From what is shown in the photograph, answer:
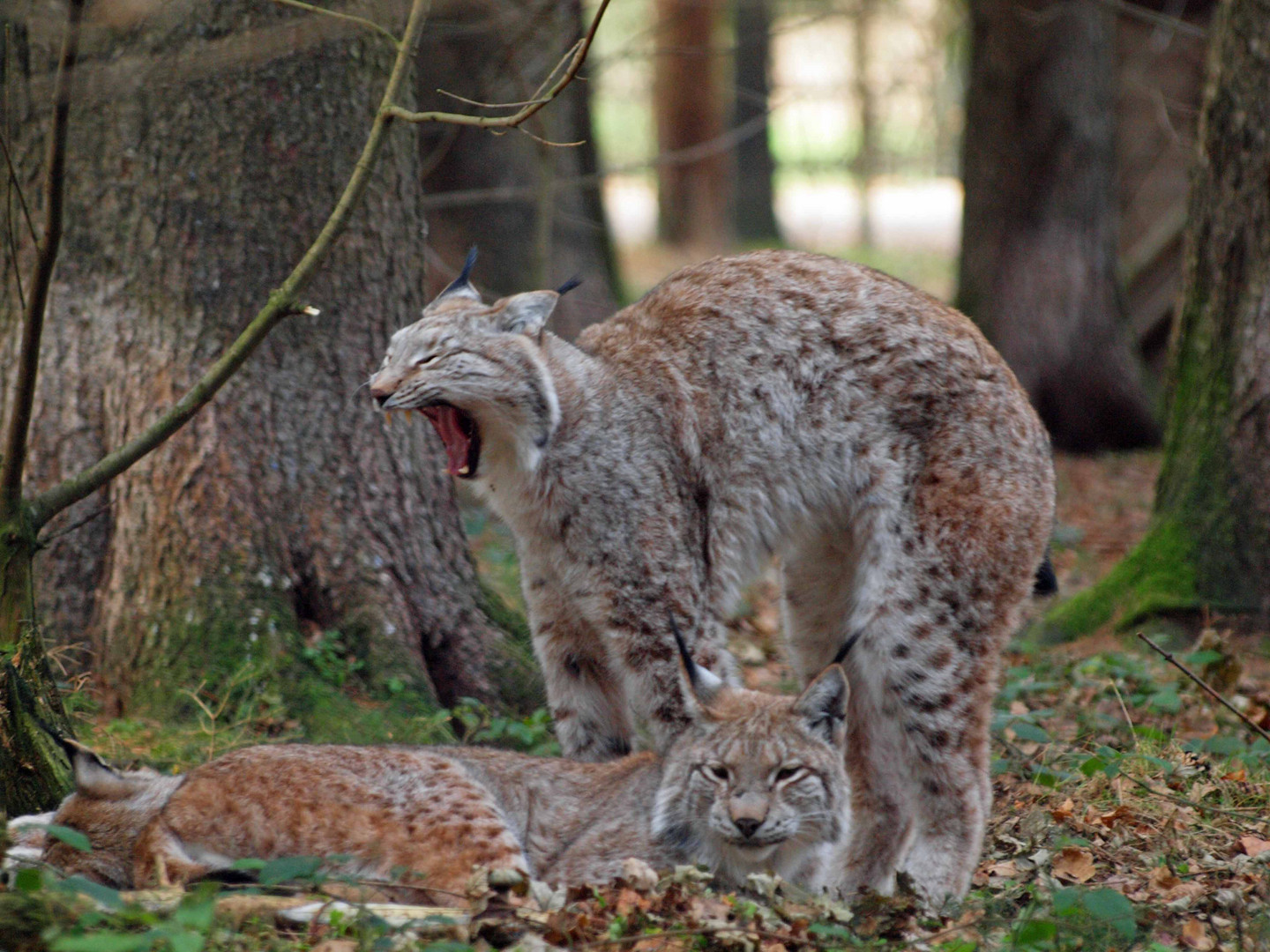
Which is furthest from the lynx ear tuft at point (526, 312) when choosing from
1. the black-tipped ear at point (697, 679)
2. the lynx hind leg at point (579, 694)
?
the black-tipped ear at point (697, 679)

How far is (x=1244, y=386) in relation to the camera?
635 cm

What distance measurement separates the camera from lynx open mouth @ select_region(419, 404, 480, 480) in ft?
14.6

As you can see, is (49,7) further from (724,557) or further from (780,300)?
(724,557)

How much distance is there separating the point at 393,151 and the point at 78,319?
1.38m

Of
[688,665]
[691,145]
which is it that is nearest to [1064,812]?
[688,665]

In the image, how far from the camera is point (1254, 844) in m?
4.28

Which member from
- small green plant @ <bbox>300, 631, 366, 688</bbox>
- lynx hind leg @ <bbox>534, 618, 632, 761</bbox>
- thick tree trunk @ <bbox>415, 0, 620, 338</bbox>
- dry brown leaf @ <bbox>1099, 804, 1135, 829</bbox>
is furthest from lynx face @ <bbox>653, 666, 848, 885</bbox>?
thick tree trunk @ <bbox>415, 0, 620, 338</bbox>

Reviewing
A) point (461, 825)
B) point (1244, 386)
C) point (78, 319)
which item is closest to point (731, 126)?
point (1244, 386)

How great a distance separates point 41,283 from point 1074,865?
348 centimetres

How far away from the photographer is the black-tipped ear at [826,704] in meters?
3.94

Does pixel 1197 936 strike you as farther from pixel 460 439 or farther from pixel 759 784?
pixel 460 439

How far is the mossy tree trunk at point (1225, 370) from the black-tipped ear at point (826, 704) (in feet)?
10.5

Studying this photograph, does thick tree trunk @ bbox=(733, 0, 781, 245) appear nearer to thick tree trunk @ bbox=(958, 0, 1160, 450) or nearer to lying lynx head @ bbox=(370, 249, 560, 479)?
thick tree trunk @ bbox=(958, 0, 1160, 450)

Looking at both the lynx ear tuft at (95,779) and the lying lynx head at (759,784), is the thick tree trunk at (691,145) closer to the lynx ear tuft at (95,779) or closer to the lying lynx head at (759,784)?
the lying lynx head at (759,784)
